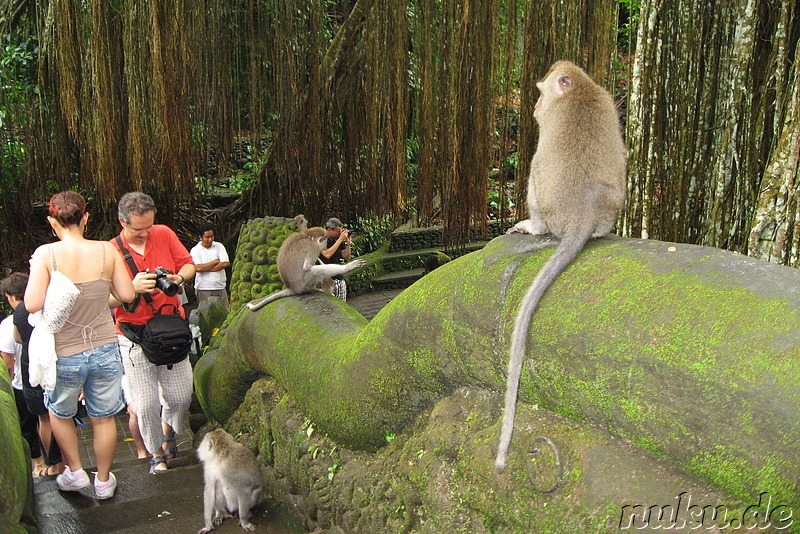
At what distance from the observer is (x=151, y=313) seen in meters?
3.77

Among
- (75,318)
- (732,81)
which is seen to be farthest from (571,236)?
(75,318)

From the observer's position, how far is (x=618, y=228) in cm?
300

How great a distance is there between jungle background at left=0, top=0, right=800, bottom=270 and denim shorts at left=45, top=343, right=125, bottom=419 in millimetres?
1875

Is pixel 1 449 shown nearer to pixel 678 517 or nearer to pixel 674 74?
pixel 678 517

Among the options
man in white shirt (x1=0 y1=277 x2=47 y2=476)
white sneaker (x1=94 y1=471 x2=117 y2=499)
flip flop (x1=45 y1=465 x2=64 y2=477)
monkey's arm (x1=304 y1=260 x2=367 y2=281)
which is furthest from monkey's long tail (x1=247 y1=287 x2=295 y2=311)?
flip flop (x1=45 y1=465 x2=64 y2=477)

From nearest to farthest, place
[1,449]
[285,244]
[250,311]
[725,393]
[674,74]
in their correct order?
[725,393] → [1,449] → [674,74] → [250,311] → [285,244]

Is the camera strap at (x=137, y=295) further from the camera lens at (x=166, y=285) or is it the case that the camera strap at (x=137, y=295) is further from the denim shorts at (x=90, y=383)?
the denim shorts at (x=90, y=383)

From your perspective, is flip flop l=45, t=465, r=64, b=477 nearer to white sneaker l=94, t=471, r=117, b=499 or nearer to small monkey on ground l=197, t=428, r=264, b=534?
white sneaker l=94, t=471, r=117, b=499

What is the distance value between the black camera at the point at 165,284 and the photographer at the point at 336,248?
1.89 metres

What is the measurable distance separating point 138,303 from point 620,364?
9.19 feet

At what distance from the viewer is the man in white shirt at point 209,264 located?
607 cm

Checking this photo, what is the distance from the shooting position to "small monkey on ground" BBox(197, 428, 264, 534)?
10.2 ft

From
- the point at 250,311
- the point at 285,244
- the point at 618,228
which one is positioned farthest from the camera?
the point at 285,244

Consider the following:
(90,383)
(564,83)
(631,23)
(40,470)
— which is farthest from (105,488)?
(631,23)
